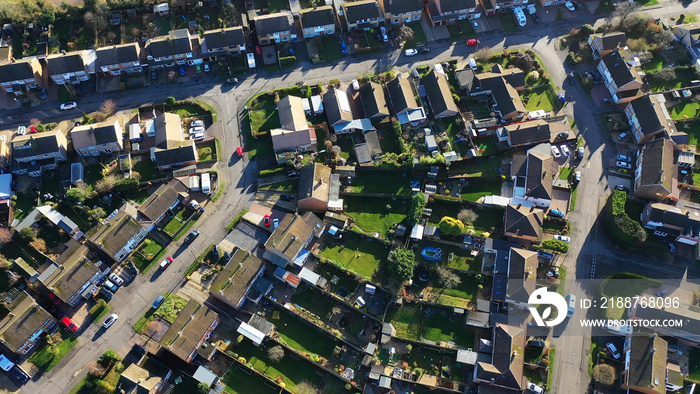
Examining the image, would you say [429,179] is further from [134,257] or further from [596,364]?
[134,257]

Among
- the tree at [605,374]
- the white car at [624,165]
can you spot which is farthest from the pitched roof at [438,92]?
the tree at [605,374]

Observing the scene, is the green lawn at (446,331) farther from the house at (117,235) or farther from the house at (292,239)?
the house at (117,235)

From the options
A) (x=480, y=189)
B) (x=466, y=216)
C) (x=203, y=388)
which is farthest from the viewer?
(x=480, y=189)

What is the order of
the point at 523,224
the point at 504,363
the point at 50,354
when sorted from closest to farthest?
the point at 504,363
the point at 50,354
the point at 523,224

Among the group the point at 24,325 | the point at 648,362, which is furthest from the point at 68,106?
the point at 648,362

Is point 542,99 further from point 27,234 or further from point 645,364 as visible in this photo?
point 27,234

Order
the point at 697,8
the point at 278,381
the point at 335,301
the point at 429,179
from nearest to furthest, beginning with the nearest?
the point at 278,381, the point at 335,301, the point at 429,179, the point at 697,8

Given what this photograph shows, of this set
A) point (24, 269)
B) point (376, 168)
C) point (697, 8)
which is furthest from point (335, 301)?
point (697, 8)
